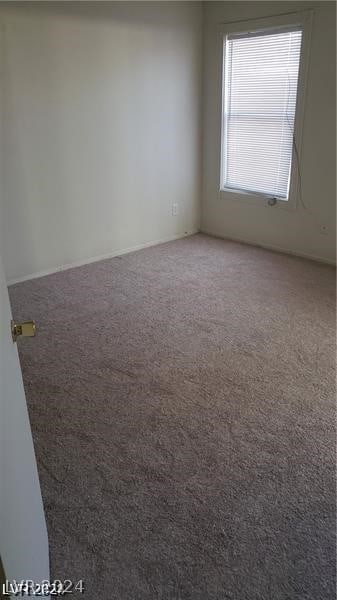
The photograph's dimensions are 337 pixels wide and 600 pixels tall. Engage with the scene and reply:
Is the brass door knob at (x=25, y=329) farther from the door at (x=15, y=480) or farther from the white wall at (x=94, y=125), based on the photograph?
the white wall at (x=94, y=125)

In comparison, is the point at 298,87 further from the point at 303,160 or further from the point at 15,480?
the point at 15,480

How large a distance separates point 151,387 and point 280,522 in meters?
0.97

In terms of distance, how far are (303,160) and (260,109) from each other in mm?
670

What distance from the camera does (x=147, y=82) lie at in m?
4.09

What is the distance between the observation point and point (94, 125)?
12.6ft

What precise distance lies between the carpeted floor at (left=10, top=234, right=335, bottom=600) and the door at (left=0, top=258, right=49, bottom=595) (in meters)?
0.43

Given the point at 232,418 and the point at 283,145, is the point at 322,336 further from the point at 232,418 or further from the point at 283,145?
the point at 283,145

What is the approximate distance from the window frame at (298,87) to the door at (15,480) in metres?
3.53

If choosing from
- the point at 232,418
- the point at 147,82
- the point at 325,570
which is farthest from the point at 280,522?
the point at 147,82

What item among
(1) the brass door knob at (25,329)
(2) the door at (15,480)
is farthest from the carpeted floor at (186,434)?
(1) the brass door knob at (25,329)

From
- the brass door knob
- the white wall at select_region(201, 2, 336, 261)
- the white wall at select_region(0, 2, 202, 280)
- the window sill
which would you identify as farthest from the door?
the window sill

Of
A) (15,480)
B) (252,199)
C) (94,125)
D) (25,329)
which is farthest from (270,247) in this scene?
(15,480)

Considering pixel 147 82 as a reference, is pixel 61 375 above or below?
below

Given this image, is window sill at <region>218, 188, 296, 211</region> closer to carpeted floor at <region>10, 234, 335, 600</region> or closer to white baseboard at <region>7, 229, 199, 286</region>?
white baseboard at <region>7, 229, 199, 286</region>
